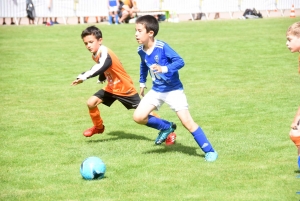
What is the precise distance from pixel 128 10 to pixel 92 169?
75.1ft

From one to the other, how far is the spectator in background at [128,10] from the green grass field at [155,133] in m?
9.55

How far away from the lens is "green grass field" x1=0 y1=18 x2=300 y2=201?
20.4 feet

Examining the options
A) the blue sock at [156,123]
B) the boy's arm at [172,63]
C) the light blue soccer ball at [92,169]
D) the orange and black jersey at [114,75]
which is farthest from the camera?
the orange and black jersey at [114,75]

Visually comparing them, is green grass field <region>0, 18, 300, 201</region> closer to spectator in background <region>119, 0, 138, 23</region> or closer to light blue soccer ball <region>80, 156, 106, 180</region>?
light blue soccer ball <region>80, 156, 106, 180</region>

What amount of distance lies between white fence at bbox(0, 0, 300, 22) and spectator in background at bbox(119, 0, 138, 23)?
1.00 m

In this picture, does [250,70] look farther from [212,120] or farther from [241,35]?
[241,35]

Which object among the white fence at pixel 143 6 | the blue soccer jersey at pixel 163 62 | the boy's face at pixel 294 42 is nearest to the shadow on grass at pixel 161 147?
the blue soccer jersey at pixel 163 62

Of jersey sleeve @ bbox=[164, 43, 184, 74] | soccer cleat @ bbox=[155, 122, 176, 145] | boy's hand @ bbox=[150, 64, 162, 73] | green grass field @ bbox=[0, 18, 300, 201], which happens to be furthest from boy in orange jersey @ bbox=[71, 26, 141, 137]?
boy's hand @ bbox=[150, 64, 162, 73]

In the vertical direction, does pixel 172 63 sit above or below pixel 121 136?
above

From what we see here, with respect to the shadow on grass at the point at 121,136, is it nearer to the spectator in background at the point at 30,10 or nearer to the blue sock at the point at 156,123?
the blue sock at the point at 156,123

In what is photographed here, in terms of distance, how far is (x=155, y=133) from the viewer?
915 centimetres

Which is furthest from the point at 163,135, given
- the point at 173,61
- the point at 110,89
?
the point at 173,61

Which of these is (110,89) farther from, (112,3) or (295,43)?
(112,3)

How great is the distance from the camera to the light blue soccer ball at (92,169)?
21.3ft
